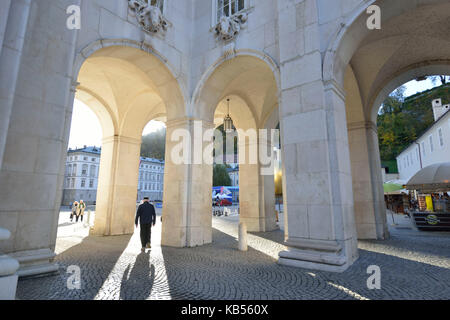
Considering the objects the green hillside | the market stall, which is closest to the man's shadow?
the market stall

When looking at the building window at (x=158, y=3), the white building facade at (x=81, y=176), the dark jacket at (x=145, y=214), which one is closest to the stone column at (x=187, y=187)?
the dark jacket at (x=145, y=214)

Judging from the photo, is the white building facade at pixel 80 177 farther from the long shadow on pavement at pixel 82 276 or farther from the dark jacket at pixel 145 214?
the dark jacket at pixel 145 214

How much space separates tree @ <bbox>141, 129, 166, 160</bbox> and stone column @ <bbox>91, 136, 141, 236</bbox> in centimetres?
5359

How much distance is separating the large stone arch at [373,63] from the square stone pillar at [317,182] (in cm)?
87

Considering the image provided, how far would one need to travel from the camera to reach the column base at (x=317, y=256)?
5570 mm

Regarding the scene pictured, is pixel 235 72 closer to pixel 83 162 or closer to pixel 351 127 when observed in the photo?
pixel 351 127

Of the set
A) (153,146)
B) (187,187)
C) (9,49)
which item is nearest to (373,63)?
(187,187)

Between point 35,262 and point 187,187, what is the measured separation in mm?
4853

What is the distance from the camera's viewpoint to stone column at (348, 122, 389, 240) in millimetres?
10000

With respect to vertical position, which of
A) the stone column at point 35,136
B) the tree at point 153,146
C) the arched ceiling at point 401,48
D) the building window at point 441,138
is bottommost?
the stone column at point 35,136

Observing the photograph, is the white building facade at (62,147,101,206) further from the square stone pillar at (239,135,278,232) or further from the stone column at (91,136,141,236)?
the square stone pillar at (239,135,278,232)

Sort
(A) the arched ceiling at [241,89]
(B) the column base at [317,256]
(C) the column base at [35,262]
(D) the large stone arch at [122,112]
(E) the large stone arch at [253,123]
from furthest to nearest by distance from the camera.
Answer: (E) the large stone arch at [253,123]
(D) the large stone arch at [122,112]
(A) the arched ceiling at [241,89]
(B) the column base at [317,256]
(C) the column base at [35,262]

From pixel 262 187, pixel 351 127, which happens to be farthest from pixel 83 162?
pixel 351 127
